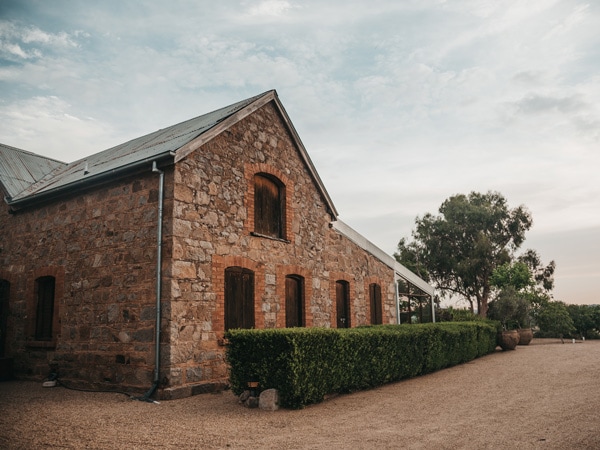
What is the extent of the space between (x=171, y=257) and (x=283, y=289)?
364 centimetres

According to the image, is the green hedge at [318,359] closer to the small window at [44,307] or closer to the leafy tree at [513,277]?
the small window at [44,307]

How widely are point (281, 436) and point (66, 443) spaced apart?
262 centimetres

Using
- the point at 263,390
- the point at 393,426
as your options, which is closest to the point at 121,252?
the point at 263,390

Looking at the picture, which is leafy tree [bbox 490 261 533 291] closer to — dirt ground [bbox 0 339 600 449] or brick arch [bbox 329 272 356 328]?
brick arch [bbox 329 272 356 328]

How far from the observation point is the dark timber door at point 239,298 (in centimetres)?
1027

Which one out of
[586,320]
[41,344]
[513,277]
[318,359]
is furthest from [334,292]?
[586,320]

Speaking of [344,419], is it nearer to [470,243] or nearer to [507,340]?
[507,340]

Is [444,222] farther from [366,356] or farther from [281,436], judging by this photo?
[281,436]

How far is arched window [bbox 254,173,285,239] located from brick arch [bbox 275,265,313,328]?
920mm

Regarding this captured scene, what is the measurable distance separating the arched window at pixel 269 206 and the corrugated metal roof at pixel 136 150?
1.98 m

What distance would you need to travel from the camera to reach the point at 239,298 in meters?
10.6

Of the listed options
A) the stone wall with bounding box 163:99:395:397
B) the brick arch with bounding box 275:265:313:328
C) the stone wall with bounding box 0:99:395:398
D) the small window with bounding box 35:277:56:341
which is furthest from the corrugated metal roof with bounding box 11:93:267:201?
the brick arch with bounding box 275:265:313:328

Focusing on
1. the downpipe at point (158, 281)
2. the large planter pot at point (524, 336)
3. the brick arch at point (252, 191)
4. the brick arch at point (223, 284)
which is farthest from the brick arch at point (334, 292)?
the large planter pot at point (524, 336)

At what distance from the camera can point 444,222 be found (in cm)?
3497
